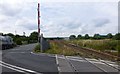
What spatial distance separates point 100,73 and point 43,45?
2295 centimetres

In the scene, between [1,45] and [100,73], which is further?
[1,45]

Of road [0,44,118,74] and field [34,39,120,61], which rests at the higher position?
field [34,39,120,61]

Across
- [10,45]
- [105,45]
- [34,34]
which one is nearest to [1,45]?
[10,45]

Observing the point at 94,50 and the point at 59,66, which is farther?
the point at 94,50

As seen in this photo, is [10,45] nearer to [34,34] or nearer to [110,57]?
[110,57]

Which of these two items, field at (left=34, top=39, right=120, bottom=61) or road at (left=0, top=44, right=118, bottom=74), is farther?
field at (left=34, top=39, right=120, bottom=61)

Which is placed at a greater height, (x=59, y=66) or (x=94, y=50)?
(x=94, y=50)

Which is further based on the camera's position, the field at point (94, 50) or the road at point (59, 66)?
the field at point (94, 50)

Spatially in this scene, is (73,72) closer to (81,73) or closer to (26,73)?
(81,73)

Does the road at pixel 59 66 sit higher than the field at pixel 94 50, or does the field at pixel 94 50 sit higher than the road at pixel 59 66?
the field at pixel 94 50

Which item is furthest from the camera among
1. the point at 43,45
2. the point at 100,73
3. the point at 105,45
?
the point at 105,45

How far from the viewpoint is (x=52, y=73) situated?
A: 14.9 meters

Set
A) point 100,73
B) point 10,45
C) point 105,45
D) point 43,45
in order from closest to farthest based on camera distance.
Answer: point 100,73, point 43,45, point 105,45, point 10,45

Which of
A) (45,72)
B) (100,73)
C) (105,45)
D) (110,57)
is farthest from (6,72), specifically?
(105,45)
